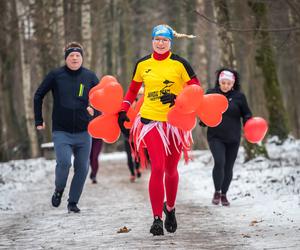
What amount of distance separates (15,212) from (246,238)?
13.4 feet

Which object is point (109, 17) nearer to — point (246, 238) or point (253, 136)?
point (253, 136)

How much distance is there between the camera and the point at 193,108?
6598 millimetres

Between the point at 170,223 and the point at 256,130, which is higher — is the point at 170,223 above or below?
below

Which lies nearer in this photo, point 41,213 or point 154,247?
point 154,247

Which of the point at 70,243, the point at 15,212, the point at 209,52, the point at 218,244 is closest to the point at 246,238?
the point at 218,244

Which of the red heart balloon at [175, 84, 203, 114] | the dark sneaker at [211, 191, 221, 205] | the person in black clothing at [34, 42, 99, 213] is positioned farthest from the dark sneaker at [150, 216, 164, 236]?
the dark sneaker at [211, 191, 221, 205]

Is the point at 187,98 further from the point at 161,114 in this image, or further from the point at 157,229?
the point at 157,229

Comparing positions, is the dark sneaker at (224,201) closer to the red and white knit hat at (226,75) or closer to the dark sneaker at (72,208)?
the red and white knit hat at (226,75)

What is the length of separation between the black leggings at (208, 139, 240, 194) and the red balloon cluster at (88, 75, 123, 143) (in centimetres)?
248

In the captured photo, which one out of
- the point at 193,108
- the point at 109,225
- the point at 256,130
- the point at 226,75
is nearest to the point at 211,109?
the point at 193,108

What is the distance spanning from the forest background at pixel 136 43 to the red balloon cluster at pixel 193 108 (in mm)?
2450

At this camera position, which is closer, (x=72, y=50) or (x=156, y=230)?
(x=156, y=230)

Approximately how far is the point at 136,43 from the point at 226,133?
26009mm

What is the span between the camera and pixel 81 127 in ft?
27.9
